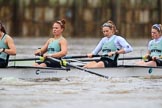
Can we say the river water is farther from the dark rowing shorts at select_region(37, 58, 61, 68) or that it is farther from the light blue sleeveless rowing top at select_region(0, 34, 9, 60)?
the light blue sleeveless rowing top at select_region(0, 34, 9, 60)

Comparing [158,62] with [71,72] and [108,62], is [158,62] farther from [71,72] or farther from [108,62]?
[71,72]

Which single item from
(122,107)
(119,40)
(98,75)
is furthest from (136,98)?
(119,40)

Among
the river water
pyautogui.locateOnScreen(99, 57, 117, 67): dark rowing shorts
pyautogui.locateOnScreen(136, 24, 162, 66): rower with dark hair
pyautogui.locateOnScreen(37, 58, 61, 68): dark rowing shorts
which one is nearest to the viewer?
the river water

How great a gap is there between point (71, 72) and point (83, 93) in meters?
2.45

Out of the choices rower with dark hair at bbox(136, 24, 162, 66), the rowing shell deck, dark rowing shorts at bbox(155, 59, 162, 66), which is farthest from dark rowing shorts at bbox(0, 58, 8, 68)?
dark rowing shorts at bbox(155, 59, 162, 66)

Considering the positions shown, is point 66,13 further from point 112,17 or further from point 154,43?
point 154,43

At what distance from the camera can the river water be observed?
964 centimetres

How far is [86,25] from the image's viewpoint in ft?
112

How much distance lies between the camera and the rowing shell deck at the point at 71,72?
507 inches

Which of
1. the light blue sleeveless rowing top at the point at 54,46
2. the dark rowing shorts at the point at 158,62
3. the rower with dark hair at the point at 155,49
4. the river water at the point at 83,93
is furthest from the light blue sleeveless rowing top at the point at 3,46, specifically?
the dark rowing shorts at the point at 158,62

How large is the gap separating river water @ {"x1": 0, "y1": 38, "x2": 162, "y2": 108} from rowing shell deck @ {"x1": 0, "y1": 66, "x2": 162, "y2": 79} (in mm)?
153

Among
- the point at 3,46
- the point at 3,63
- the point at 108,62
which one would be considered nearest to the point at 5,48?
the point at 3,46

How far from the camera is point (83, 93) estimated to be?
11.0m

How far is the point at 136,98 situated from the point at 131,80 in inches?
115
